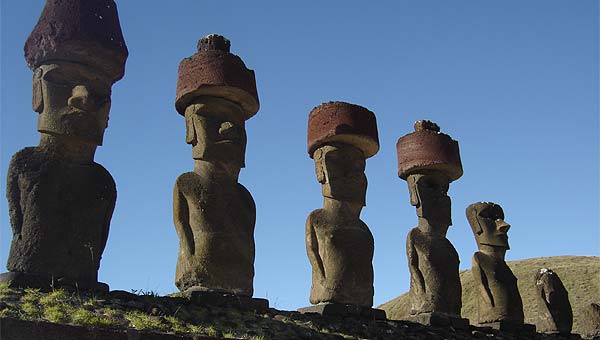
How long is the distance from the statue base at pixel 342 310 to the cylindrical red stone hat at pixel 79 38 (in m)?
3.65

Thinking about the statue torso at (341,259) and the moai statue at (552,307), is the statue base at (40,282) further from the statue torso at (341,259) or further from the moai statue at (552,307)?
the moai statue at (552,307)

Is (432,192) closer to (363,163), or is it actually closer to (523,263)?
(363,163)

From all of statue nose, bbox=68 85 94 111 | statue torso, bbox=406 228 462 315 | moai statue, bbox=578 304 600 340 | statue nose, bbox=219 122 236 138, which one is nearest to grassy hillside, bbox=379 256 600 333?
moai statue, bbox=578 304 600 340

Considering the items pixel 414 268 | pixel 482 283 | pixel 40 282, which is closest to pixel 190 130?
pixel 40 282

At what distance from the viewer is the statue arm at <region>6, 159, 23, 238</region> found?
817 centimetres

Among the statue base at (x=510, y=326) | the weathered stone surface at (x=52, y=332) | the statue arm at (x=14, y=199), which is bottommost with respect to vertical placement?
the weathered stone surface at (x=52, y=332)

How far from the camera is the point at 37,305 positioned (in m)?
7.17

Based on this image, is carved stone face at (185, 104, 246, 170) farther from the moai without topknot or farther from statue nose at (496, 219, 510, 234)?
statue nose at (496, 219, 510, 234)

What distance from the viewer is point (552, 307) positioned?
13.6 metres

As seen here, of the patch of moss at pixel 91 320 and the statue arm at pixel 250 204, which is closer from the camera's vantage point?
the patch of moss at pixel 91 320

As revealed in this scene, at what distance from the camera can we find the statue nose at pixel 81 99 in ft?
28.6

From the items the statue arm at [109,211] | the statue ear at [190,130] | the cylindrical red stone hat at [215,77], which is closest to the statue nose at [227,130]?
the statue ear at [190,130]

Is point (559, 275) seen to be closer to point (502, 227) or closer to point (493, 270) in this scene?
point (502, 227)

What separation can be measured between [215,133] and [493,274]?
5.47 m
